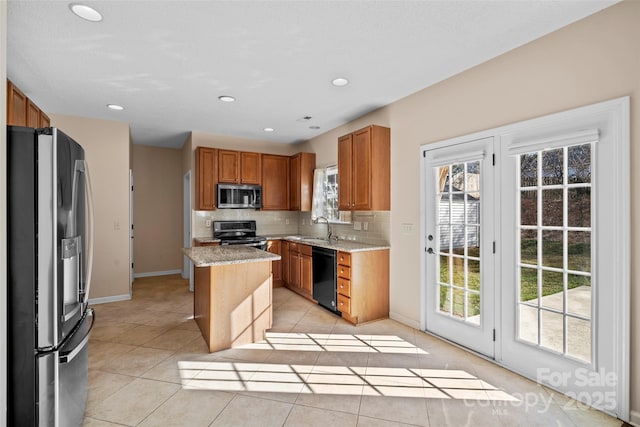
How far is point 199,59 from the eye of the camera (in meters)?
2.70

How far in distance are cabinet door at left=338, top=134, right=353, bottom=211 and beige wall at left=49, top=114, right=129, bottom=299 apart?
10.9ft

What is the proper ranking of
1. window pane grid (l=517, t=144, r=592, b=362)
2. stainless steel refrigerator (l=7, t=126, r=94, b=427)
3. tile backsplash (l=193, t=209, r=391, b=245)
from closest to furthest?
stainless steel refrigerator (l=7, t=126, r=94, b=427)
window pane grid (l=517, t=144, r=592, b=362)
tile backsplash (l=193, t=209, r=391, b=245)

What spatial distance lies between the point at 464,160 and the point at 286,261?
3372 mm

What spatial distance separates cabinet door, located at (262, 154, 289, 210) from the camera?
5680 millimetres

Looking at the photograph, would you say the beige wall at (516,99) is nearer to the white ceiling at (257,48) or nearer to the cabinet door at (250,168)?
the white ceiling at (257,48)

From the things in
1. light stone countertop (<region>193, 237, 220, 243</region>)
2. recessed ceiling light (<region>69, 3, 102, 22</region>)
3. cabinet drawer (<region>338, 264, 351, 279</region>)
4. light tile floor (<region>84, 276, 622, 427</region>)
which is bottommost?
light tile floor (<region>84, 276, 622, 427</region>)

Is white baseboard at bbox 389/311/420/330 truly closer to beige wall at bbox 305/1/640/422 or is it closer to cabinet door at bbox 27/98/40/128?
beige wall at bbox 305/1/640/422

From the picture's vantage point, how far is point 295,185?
573cm

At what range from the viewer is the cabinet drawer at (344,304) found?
144 inches

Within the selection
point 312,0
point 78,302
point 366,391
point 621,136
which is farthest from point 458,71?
point 78,302

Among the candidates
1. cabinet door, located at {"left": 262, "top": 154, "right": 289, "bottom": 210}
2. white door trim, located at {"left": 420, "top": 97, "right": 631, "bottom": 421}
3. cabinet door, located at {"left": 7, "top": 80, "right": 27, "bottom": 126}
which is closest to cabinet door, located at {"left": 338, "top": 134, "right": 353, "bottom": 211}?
cabinet door, located at {"left": 262, "top": 154, "right": 289, "bottom": 210}

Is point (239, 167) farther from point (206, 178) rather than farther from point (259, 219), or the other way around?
point (259, 219)

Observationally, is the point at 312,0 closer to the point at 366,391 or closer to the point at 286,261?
the point at 366,391

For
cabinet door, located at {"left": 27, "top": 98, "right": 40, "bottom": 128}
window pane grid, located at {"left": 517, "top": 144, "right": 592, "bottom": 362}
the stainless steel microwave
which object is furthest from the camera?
the stainless steel microwave
